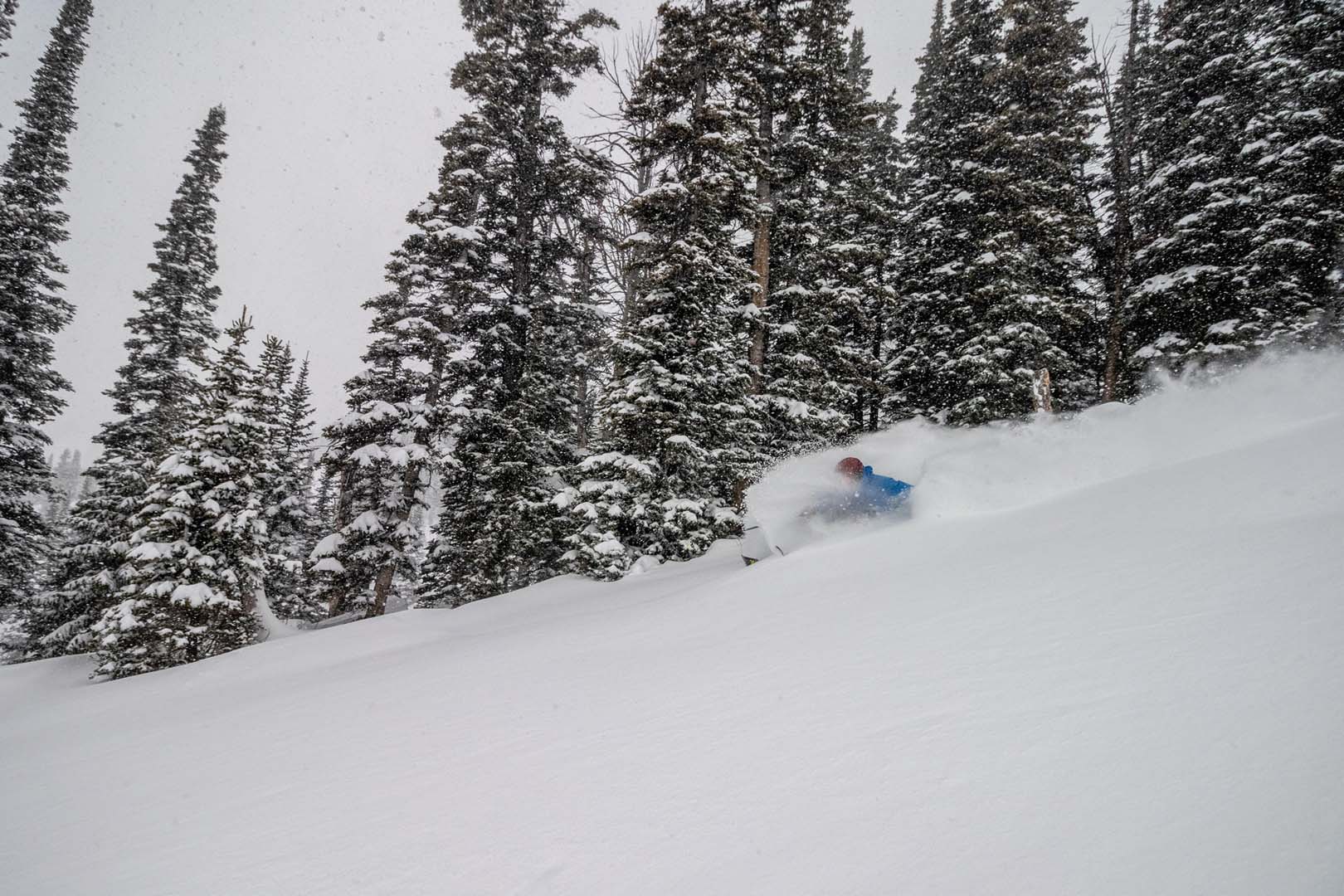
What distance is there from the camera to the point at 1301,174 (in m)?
12.9

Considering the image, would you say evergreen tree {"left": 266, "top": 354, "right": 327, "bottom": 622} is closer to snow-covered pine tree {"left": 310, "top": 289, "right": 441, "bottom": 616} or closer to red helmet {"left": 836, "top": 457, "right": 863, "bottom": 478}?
snow-covered pine tree {"left": 310, "top": 289, "right": 441, "bottom": 616}

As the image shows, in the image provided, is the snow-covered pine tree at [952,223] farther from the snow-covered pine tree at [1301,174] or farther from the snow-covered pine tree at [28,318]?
the snow-covered pine tree at [28,318]

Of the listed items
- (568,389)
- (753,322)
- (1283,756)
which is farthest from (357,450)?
(1283,756)

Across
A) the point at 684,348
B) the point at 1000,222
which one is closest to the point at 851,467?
the point at 684,348

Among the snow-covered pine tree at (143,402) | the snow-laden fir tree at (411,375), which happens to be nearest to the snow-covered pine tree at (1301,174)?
the snow-laden fir tree at (411,375)

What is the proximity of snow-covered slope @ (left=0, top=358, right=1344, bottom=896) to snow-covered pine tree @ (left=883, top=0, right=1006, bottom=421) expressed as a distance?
1246cm

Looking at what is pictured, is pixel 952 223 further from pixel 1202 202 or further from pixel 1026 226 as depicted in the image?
pixel 1202 202

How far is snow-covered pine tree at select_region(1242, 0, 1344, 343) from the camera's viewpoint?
1249 cm

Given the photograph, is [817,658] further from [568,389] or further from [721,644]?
[568,389]

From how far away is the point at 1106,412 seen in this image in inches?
299

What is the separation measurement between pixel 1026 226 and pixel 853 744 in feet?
59.5

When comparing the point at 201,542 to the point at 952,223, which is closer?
the point at 201,542

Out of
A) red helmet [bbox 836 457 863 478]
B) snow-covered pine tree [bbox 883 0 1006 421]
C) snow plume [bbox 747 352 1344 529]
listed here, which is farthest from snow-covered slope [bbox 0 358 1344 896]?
snow-covered pine tree [bbox 883 0 1006 421]

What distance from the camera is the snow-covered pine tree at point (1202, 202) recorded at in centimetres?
1367
